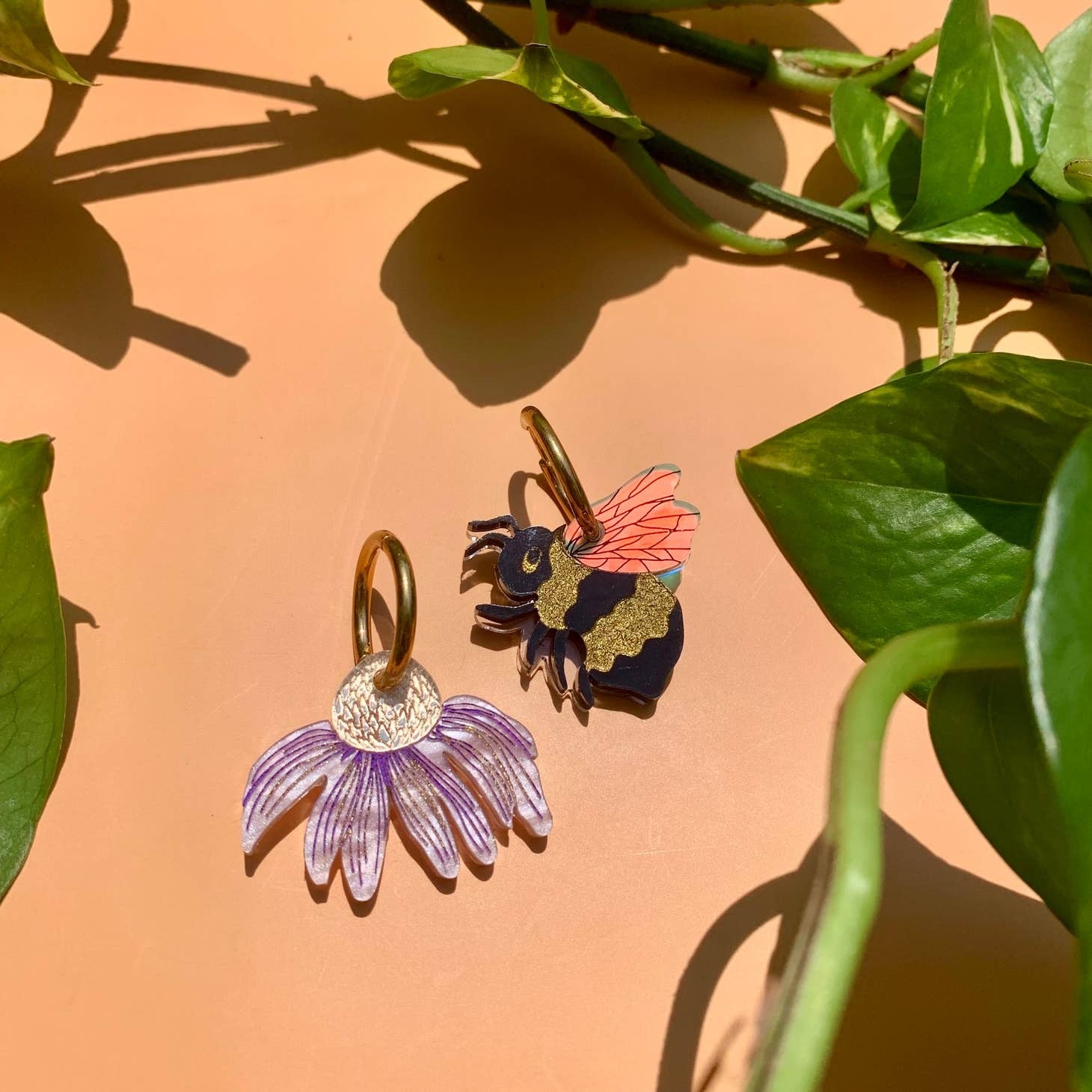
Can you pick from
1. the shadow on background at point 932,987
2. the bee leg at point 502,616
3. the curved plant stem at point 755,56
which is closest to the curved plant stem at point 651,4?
the curved plant stem at point 755,56

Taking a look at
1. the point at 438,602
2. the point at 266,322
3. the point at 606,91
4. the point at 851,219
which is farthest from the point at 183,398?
the point at 851,219

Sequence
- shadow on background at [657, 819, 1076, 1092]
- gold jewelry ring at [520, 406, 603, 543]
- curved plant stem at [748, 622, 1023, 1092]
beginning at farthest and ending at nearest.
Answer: gold jewelry ring at [520, 406, 603, 543] → shadow on background at [657, 819, 1076, 1092] → curved plant stem at [748, 622, 1023, 1092]

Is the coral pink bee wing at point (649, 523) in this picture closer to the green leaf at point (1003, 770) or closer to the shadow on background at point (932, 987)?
the shadow on background at point (932, 987)

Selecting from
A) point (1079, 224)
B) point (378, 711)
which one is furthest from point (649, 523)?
point (1079, 224)

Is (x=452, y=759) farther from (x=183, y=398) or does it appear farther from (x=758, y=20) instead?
(x=758, y=20)

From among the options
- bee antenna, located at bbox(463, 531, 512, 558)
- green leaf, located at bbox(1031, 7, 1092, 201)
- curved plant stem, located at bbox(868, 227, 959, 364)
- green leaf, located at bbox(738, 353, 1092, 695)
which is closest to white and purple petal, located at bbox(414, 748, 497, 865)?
bee antenna, located at bbox(463, 531, 512, 558)

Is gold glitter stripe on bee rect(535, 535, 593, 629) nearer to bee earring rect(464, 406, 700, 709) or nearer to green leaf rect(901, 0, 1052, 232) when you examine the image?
bee earring rect(464, 406, 700, 709)

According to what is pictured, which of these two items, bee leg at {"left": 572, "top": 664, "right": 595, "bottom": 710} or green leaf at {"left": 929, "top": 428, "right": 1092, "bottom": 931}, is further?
bee leg at {"left": 572, "top": 664, "right": 595, "bottom": 710}
